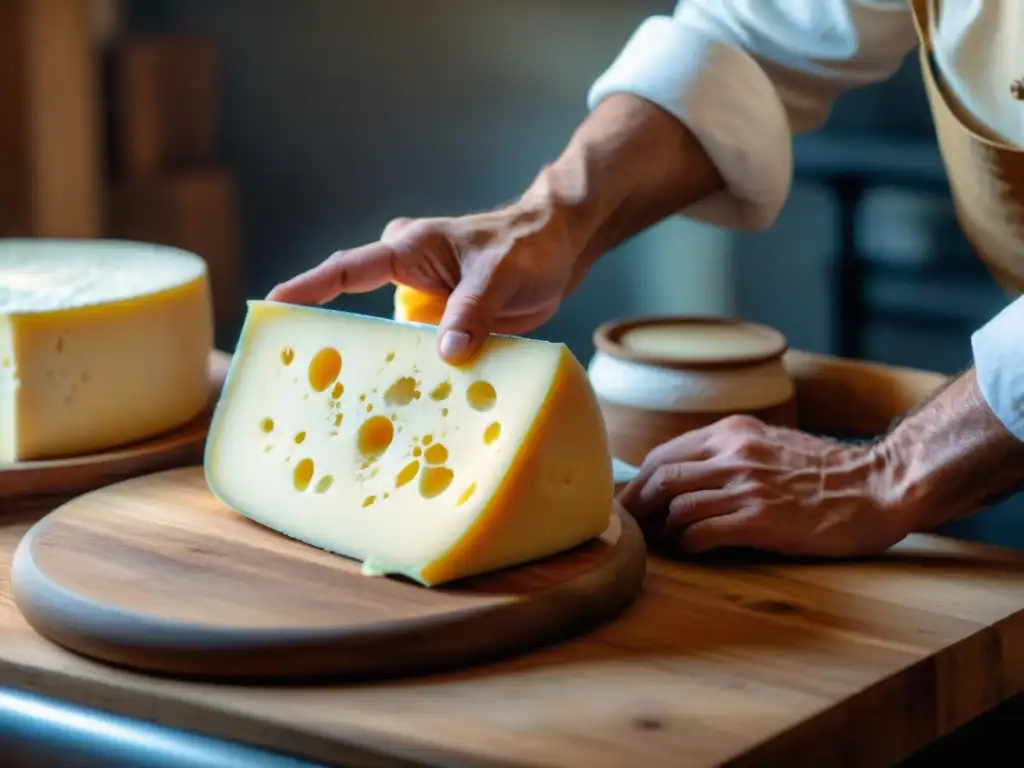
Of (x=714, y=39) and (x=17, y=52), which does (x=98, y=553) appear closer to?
(x=714, y=39)

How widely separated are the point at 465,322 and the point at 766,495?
23cm

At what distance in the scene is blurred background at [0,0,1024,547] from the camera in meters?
2.53

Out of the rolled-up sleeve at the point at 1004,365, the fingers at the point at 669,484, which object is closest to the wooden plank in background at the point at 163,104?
the fingers at the point at 669,484

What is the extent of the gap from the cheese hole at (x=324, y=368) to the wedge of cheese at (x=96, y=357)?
7.9 inches

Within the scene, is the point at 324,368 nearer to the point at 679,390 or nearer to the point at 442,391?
the point at 442,391

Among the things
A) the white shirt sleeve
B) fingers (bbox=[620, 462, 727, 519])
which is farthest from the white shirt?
fingers (bbox=[620, 462, 727, 519])

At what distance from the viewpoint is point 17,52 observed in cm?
292

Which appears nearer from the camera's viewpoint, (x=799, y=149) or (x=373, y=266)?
(x=373, y=266)

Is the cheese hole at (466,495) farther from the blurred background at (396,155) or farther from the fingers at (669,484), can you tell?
the blurred background at (396,155)

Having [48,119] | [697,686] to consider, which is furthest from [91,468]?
[48,119]

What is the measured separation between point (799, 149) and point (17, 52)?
1506 millimetres

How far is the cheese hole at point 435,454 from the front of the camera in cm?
97

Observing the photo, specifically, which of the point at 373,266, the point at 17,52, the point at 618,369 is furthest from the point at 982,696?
the point at 17,52

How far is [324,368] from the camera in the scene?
106 centimetres
